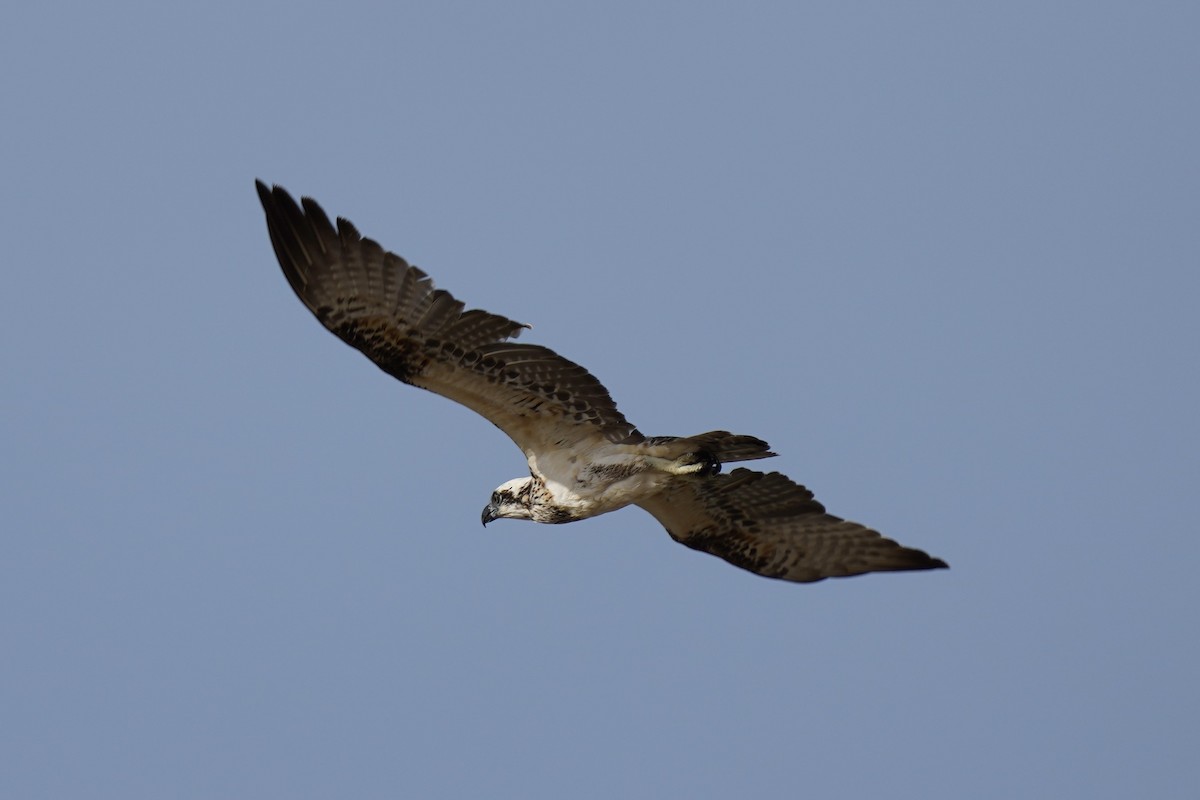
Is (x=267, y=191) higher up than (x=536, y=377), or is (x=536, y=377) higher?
(x=267, y=191)

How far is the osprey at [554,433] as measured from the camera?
12.6 m

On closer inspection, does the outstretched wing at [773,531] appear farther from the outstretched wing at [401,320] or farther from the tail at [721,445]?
the outstretched wing at [401,320]

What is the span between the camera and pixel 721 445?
42.8ft

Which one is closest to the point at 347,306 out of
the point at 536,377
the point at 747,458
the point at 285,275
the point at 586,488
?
the point at 285,275

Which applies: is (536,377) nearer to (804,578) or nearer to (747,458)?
(747,458)

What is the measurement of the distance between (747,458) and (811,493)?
1350 mm

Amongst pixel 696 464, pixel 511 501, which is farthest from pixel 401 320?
pixel 696 464

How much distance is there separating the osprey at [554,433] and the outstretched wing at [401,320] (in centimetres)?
1

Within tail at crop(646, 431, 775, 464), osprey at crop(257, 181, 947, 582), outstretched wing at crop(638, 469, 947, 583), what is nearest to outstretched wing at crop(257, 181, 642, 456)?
osprey at crop(257, 181, 947, 582)

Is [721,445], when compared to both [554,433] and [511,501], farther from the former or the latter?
[511,501]

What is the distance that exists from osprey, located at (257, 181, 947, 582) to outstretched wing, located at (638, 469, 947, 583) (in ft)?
0.04

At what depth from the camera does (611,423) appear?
13.4 meters

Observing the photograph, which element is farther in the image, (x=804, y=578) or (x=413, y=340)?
(x=804, y=578)

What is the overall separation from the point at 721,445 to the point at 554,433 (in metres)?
1.45
